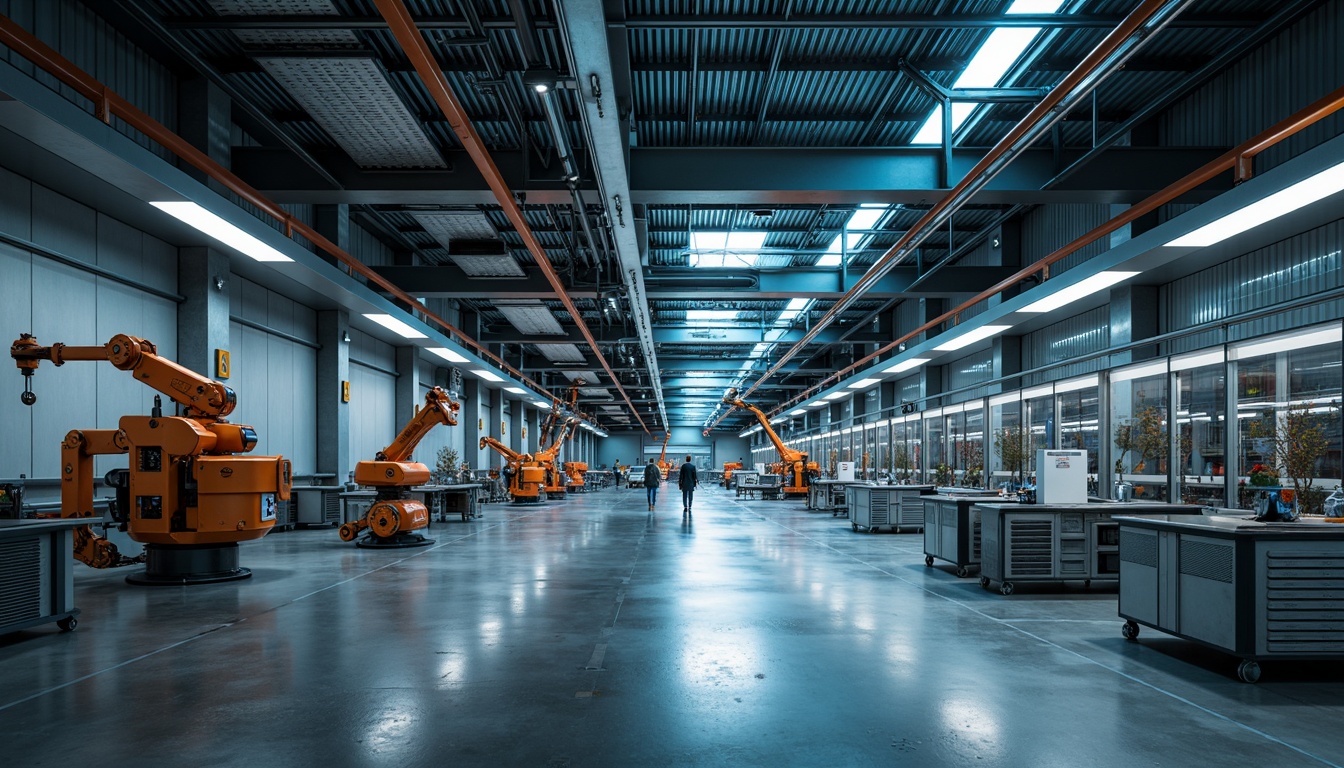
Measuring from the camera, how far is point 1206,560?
20.5 feet

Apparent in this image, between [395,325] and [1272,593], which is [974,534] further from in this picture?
[395,325]

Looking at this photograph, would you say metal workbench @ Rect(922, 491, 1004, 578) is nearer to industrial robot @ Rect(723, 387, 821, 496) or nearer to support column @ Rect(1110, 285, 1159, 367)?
support column @ Rect(1110, 285, 1159, 367)

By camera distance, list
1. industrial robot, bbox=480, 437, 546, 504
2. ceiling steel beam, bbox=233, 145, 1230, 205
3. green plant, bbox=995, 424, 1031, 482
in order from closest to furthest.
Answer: ceiling steel beam, bbox=233, 145, 1230, 205, green plant, bbox=995, 424, 1031, 482, industrial robot, bbox=480, 437, 546, 504

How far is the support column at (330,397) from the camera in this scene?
19828mm

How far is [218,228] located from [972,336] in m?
15.3

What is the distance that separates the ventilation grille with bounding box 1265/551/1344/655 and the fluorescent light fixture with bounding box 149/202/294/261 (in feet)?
40.0

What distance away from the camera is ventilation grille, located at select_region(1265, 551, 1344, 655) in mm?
5816

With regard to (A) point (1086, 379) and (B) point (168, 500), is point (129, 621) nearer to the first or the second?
(B) point (168, 500)

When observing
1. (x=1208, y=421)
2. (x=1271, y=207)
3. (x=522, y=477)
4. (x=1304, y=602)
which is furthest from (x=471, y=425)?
(x=1304, y=602)

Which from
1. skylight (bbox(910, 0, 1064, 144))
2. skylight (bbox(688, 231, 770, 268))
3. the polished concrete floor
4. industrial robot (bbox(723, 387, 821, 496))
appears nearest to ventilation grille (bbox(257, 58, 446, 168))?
the polished concrete floor

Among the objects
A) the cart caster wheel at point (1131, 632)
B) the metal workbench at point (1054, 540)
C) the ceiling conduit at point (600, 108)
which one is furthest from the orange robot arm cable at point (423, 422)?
the cart caster wheel at point (1131, 632)

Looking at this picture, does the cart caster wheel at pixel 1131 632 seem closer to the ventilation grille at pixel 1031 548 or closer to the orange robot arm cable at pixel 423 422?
the ventilation grille at pixel 1031 548

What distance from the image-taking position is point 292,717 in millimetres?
4871

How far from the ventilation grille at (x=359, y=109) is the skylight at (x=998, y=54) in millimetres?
7194
